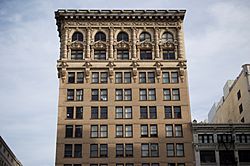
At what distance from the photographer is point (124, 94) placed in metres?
74.9

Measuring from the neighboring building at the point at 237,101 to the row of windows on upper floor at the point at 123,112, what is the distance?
14.6 metres

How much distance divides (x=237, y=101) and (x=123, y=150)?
2812 cm

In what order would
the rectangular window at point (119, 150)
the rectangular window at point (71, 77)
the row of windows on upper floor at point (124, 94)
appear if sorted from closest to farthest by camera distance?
the rectangular window at point (119, 150), the row of windows on upper floor at point (124, 94), the rectangular window at point (71, 77)

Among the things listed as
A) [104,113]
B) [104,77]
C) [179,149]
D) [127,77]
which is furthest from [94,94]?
[179,149]

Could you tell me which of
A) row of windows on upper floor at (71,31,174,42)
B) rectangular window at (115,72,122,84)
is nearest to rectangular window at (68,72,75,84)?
row of windows on upper floor at (71,31,174,42)

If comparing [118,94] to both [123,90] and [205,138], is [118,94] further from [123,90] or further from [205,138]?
[205,138]

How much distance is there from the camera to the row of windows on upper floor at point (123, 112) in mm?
72938

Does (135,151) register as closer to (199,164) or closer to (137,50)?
(199,164)

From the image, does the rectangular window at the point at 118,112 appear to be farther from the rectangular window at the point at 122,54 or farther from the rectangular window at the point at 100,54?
the rectangular window at the point at 100,54

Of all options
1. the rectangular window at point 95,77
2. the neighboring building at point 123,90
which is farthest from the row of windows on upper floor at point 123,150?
the rectangular window at point 95,77

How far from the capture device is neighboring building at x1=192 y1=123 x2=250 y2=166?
7026 centimetres

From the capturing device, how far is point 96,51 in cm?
7831

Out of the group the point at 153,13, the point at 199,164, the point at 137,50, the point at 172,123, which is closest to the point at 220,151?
the point at 199,164

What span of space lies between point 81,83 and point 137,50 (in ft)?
39.3
